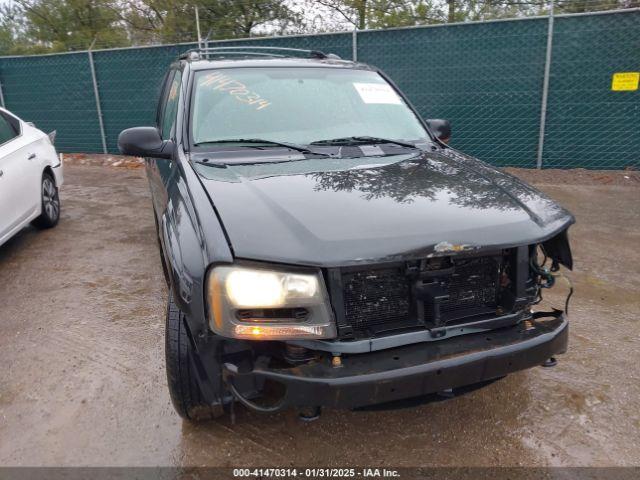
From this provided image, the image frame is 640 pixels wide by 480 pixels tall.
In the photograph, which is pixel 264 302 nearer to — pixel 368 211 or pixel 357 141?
pixel 368 211

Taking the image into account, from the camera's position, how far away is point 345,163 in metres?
2.63

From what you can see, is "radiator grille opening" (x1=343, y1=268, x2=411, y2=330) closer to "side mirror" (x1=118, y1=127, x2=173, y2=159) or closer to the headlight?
the headlight

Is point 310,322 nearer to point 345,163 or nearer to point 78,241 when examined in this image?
point 345,163

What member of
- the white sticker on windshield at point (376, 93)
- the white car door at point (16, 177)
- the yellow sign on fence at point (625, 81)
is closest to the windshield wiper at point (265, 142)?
the white sticker on windshield at point (376, 93)

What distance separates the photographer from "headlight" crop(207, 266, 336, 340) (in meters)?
1.77

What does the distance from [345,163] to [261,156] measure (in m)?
0.46

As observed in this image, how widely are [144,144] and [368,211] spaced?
1.55 meters

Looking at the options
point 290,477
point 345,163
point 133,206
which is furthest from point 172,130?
point 133,206

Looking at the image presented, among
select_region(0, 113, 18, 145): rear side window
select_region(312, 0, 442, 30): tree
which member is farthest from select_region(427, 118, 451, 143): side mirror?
select_region(312, 0, 442, 30): tree

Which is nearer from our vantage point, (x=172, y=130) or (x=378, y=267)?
(x=378, y=267)

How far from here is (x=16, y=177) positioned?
176 inches

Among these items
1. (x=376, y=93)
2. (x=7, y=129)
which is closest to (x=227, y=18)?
(x=7, y=129)

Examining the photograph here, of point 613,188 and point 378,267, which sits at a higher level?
point 378,267

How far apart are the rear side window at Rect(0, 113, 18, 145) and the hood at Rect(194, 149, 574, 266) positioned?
3221 millimetres
